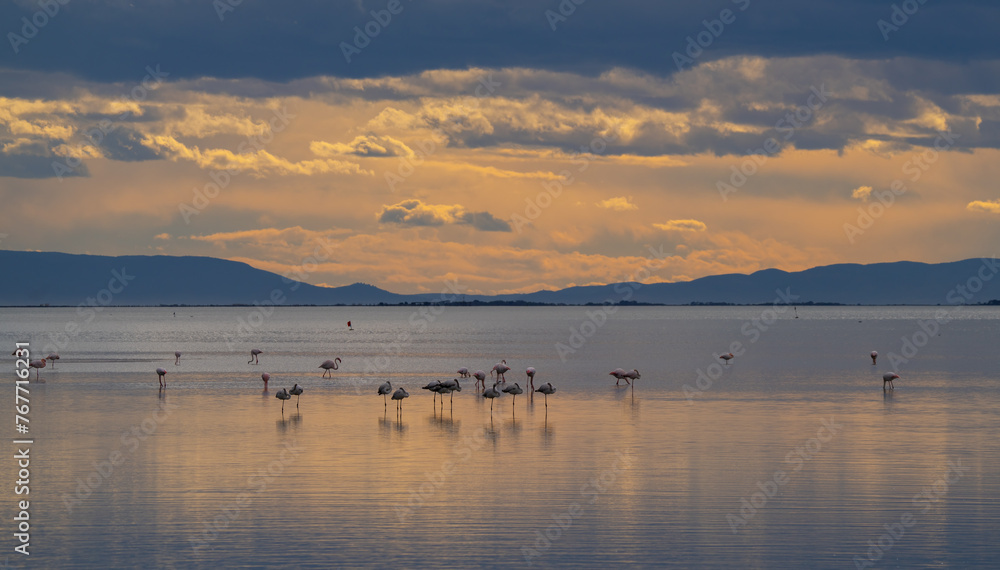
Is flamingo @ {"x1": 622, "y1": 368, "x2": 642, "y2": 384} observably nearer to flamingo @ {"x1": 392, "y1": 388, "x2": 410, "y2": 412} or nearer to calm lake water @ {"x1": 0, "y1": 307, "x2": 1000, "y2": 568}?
calm lake water @ {"x1": 0, "y1": 307, "x2": 1000, "y2": 568}

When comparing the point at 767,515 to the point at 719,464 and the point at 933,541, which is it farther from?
the point at 719,464

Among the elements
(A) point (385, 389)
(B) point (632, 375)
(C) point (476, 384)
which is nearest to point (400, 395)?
(A) point (385, 389)

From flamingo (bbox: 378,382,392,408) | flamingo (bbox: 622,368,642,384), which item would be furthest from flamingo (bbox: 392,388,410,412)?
flamingo (bbox: 622,368,642,384)

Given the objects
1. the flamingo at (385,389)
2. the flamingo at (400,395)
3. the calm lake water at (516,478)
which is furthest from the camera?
the flamingo at (385,389)

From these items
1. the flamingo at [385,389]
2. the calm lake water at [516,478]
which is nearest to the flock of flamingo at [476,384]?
the flamingo at [385,389]

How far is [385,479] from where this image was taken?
21.9 m

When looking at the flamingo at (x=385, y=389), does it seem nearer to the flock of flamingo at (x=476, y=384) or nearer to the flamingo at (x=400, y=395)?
the flock of flamingo at (x=476, y=384)

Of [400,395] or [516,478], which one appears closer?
[516,478]

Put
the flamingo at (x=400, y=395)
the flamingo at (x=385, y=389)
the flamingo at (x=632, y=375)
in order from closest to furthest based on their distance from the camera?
the flamingo at (x=400, y=395) < the flamingo at (x=385, y=389) < the flamingo at (x=632, y=375)

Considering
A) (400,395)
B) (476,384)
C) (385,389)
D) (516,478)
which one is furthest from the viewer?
(476,384)

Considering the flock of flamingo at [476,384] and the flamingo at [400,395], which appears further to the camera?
the flock of flamingo at [476,384]

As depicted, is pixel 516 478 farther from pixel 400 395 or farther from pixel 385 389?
pixel 385 389

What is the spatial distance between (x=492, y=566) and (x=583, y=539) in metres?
2.31

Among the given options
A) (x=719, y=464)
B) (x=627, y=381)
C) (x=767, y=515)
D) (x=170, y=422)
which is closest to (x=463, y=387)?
(x=627, y=381)
